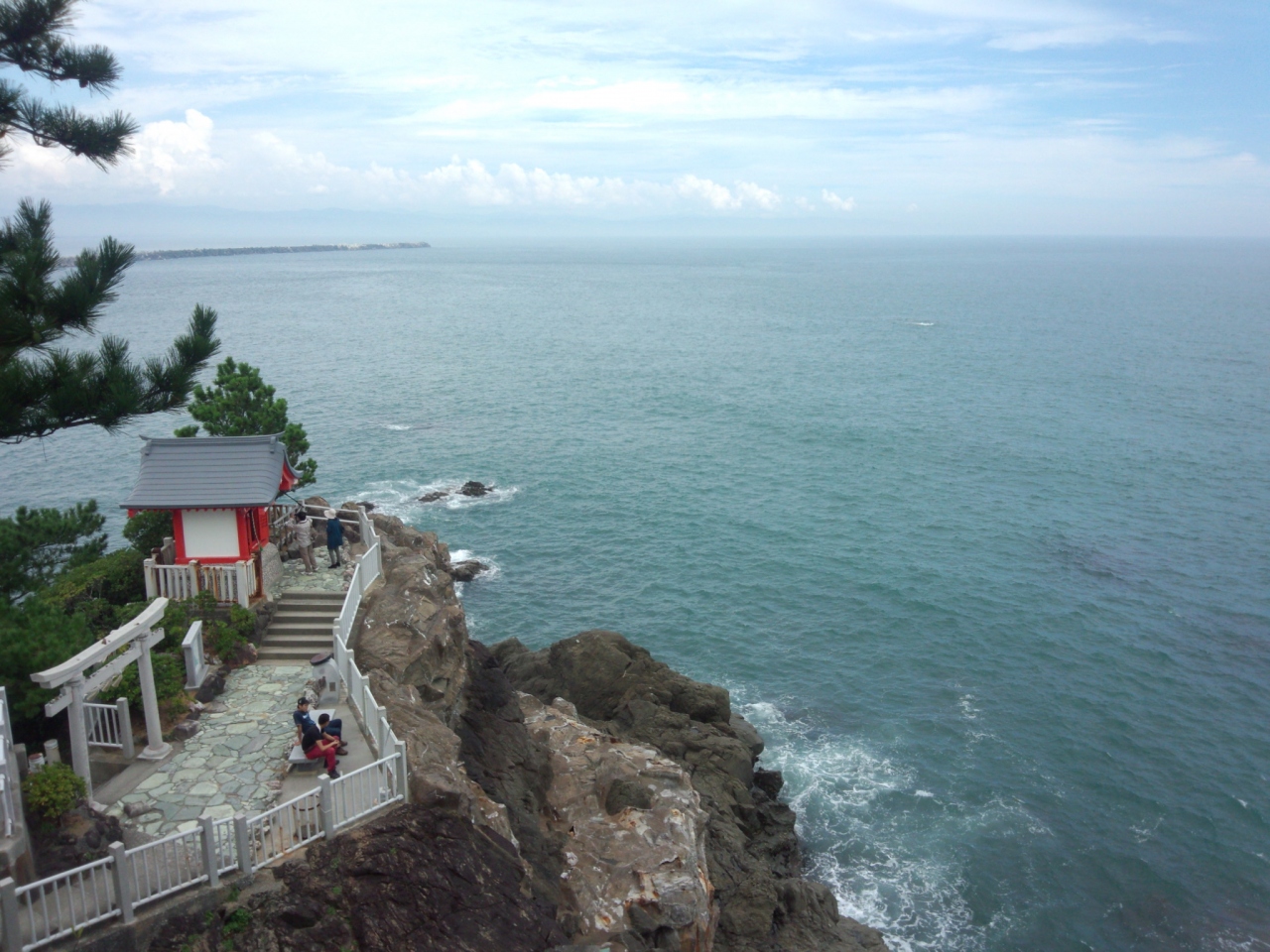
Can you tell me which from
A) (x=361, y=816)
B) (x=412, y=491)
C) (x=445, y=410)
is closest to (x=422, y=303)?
(x=445, y=410)

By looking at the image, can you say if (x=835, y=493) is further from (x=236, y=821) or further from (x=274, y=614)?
(x=236, y=821)

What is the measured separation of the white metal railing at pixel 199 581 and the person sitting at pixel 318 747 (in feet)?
20.9

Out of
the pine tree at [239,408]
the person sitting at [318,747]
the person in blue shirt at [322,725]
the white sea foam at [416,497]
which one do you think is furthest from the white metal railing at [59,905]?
the white sea foam at [416,497]

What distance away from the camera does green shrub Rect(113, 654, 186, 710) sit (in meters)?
16.4

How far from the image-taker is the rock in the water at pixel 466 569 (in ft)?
140

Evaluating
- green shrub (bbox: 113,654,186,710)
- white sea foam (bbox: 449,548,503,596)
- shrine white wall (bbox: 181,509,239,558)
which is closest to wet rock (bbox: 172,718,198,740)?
green shrub (bbox: 113,654,186,710)

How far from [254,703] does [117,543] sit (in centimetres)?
3390

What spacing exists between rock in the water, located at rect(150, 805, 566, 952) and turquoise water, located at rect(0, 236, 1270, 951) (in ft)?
43.1

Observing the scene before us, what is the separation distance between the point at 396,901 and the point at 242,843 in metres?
2.51

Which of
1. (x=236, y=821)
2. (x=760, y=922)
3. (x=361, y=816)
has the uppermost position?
(x=236, y=821)

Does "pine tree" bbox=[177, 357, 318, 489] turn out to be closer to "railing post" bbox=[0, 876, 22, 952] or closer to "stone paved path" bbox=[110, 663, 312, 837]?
"stone paved path" bbox=[110, 663, 312, 837]

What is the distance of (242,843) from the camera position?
1247cm

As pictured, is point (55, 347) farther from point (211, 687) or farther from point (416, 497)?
point (416, 497)

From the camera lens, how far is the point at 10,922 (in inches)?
409
